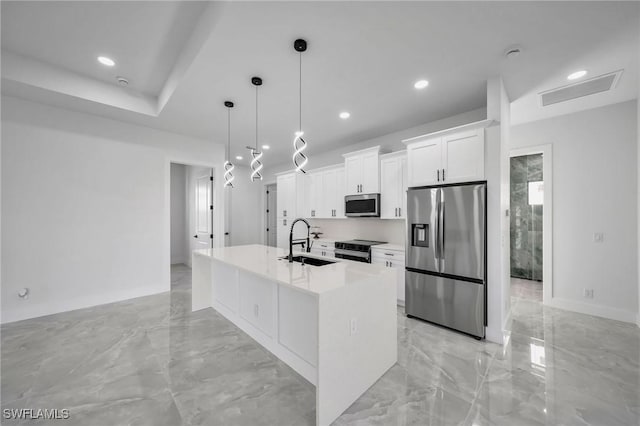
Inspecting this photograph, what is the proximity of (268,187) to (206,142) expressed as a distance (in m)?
2.66

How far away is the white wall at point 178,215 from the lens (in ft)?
22.4

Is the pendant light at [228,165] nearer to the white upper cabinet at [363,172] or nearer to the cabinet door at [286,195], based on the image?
the cabinet door at [286,195]

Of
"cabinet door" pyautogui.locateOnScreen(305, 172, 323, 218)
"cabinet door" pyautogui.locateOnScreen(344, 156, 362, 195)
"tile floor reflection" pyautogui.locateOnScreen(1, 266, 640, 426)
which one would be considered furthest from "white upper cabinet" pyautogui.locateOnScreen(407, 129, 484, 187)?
"cabinet door" pyautogui.locateOnScreen(305, 172, 323, 218)

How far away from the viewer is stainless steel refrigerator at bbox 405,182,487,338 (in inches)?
106

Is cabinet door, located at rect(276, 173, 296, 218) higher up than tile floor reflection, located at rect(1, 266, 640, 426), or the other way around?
cabinet door, located at rect(276, 173, 296, 218)

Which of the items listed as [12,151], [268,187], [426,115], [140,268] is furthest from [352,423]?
[268,187]

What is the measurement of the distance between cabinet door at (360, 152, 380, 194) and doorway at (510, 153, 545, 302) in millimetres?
3355

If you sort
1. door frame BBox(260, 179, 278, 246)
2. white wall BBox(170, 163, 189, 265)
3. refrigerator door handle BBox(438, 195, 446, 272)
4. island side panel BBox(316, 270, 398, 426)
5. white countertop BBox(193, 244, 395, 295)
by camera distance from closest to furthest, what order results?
1. island side panel BBox(316, 270, 398, 426)
2. white countertop BBox(193, 244, 395, 295)
3. refrigerator door handle BBox(438, 195, 446, 272)
4. white wall BBox(170, 163, 189, 265)
5. door frame BBox(260, 179, 278, 246)

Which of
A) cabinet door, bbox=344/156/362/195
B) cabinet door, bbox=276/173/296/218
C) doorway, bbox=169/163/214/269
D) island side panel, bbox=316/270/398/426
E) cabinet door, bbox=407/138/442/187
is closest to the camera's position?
island side panel, bbox=316/270/398/426

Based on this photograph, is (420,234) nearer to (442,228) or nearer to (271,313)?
(442,228)

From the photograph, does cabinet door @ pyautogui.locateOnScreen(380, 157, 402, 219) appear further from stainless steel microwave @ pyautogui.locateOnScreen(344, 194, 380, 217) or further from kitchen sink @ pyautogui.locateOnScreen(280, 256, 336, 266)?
kitchen sink @ pyautogui.locateOnScreen(280, 256, 336, 266)

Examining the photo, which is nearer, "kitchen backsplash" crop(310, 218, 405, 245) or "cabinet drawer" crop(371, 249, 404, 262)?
"cabinet drawer" crop(371, 249, 404, 262)

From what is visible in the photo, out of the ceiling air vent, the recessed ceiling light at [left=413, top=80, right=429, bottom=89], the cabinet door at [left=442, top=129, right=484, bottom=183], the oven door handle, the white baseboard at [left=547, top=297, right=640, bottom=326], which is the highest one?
the recessed ceiling light at [left=413, top=80, right=429, bottom=89]

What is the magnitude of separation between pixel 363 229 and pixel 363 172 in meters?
1.14
